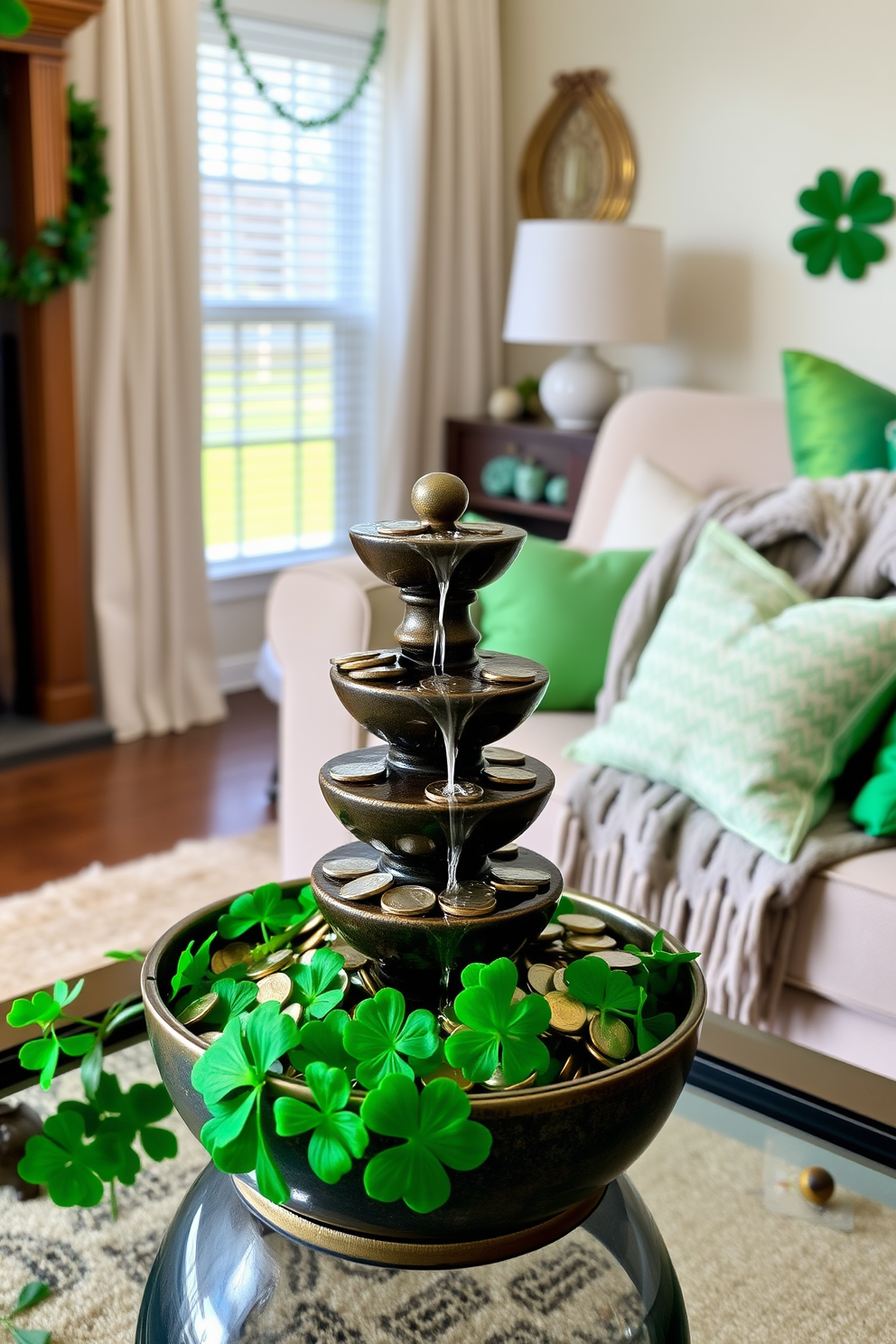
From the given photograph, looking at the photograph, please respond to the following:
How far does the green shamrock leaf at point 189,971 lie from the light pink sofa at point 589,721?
0.96m

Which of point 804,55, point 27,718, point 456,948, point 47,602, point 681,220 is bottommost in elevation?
point 27,718

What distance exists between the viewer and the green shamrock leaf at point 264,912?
2.57ft

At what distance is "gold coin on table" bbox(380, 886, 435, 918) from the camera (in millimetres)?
629

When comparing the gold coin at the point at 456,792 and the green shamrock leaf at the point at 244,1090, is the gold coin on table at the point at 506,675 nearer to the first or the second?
the gold coin at the point at 456,792

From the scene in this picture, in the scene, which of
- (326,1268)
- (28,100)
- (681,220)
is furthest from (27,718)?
(326,1268)

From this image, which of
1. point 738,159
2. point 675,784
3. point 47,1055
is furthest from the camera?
point 738,159

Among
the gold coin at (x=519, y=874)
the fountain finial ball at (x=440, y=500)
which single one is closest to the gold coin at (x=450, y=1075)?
the gold coin at (x=519, y=874)

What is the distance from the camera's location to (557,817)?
5.84ft

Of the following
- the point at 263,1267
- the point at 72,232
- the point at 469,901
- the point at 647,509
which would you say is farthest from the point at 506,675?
the point at 72,232

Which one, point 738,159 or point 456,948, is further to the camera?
point 738,159

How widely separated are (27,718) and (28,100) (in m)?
1.51

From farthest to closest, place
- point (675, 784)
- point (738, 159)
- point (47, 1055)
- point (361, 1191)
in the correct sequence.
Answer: point (738, 159), point (675, 784), point (47, 1055), point (361, 1191)

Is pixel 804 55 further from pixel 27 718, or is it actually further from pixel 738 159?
pixel 27 718

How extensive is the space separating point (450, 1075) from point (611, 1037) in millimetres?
87
